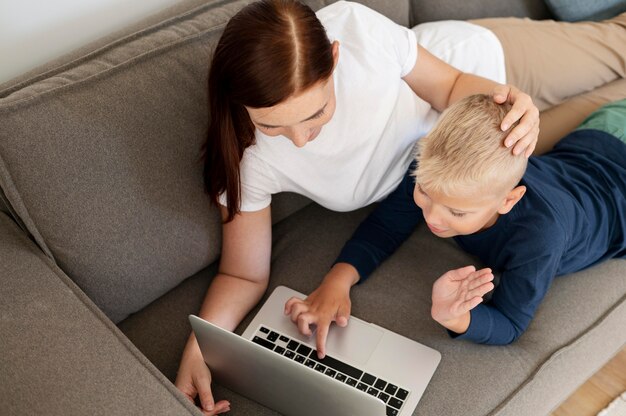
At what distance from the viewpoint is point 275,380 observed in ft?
3.66

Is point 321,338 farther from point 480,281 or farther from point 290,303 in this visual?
point 480,281

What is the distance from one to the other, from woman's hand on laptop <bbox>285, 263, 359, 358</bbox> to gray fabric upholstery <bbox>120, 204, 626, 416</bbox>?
51 mm

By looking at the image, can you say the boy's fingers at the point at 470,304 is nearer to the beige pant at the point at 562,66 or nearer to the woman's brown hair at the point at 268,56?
the woman's brown hair at the point at 268,56

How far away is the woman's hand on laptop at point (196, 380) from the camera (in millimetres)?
1223

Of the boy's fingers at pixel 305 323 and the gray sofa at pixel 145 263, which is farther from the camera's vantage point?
the boy's fingers at pixel 305 323

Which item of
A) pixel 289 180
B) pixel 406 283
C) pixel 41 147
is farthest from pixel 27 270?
pixel 406 283

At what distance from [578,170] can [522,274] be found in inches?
14.4

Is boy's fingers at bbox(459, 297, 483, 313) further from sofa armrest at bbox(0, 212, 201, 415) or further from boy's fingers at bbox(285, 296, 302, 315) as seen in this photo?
sofa armrest at bbox(0, 212, 201, 415)

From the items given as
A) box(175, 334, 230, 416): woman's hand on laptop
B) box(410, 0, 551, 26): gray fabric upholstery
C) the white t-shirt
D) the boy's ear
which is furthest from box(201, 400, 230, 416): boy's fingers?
box(410, 0, 551, 26): gray fabric upholstery

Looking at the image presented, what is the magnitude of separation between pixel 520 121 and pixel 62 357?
0.90 meters

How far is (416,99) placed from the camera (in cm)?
150

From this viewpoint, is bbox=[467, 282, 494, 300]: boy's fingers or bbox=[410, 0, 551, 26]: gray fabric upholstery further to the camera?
bbox=[410, 0, 551, 26]: gray fabric upholstery

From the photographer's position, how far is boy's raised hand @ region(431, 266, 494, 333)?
1.13 meters

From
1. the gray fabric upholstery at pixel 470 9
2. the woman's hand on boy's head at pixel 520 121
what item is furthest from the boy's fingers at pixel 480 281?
the gray fabric upholstery at pixel 470 9
